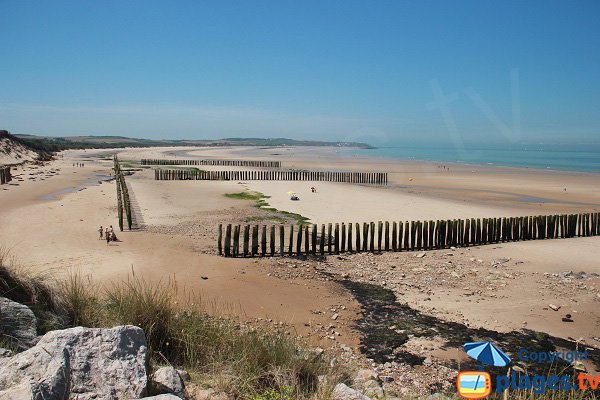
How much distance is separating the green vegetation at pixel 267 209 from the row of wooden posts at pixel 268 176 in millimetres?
11738

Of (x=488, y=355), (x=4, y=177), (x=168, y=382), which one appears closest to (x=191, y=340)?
(x=168, y=382)

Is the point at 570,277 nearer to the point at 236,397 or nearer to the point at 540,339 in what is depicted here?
the point at 540,339

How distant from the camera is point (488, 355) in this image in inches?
150

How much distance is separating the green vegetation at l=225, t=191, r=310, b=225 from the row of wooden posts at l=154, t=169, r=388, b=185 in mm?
11738

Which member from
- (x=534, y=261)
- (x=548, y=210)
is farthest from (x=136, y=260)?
(x=548, y=210)

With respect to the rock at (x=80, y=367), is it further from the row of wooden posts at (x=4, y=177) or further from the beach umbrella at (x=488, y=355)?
the row of wooden posts at (x=4, y=177)

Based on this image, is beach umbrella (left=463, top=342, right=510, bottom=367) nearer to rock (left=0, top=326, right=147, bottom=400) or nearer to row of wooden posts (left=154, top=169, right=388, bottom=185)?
rock (left=0, top=326, right=147, bottom=400)

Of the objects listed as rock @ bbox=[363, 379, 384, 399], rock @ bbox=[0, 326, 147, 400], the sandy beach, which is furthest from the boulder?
rock @ bbox=[0, 326, 147, 400]

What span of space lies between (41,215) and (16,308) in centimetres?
1723

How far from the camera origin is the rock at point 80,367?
10.0 feet

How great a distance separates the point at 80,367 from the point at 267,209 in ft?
64.4

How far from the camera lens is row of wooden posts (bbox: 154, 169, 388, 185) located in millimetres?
40812

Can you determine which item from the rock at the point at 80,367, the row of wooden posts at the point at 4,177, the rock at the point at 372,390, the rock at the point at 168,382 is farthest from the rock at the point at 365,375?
the row of wooden posts at the point at 4,177

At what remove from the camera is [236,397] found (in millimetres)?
4258
